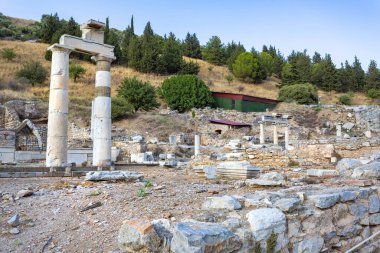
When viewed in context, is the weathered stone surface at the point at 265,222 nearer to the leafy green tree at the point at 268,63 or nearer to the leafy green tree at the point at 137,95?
the leafy green tree at the point at 137,95

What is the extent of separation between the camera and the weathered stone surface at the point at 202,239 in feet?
10.9

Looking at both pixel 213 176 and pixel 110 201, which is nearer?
pixel 110 201

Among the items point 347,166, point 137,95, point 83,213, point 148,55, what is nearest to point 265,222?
point 83,213

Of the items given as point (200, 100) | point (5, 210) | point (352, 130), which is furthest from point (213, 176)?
point (352, 130)

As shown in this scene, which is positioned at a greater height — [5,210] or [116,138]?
[116,138]

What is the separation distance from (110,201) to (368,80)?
69.8 metres

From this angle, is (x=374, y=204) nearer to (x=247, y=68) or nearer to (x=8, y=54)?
(x=8, y=54)

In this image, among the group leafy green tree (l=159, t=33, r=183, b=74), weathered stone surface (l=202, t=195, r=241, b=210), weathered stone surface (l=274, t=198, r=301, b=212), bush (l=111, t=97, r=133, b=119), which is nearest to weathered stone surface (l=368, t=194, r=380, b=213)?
weathered stone surface (l=274, t=198, r=301, b=212)

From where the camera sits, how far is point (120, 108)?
33.7 meters

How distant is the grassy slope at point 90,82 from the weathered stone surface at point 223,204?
100ft

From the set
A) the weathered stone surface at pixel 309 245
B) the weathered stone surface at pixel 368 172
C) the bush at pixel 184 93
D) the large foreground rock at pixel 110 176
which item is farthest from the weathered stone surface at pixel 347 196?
the bush at pixel 184 93

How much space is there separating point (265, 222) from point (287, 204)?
61 centimetres

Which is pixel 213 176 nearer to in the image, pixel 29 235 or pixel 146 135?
pixel 29 235

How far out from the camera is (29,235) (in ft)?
15.2
